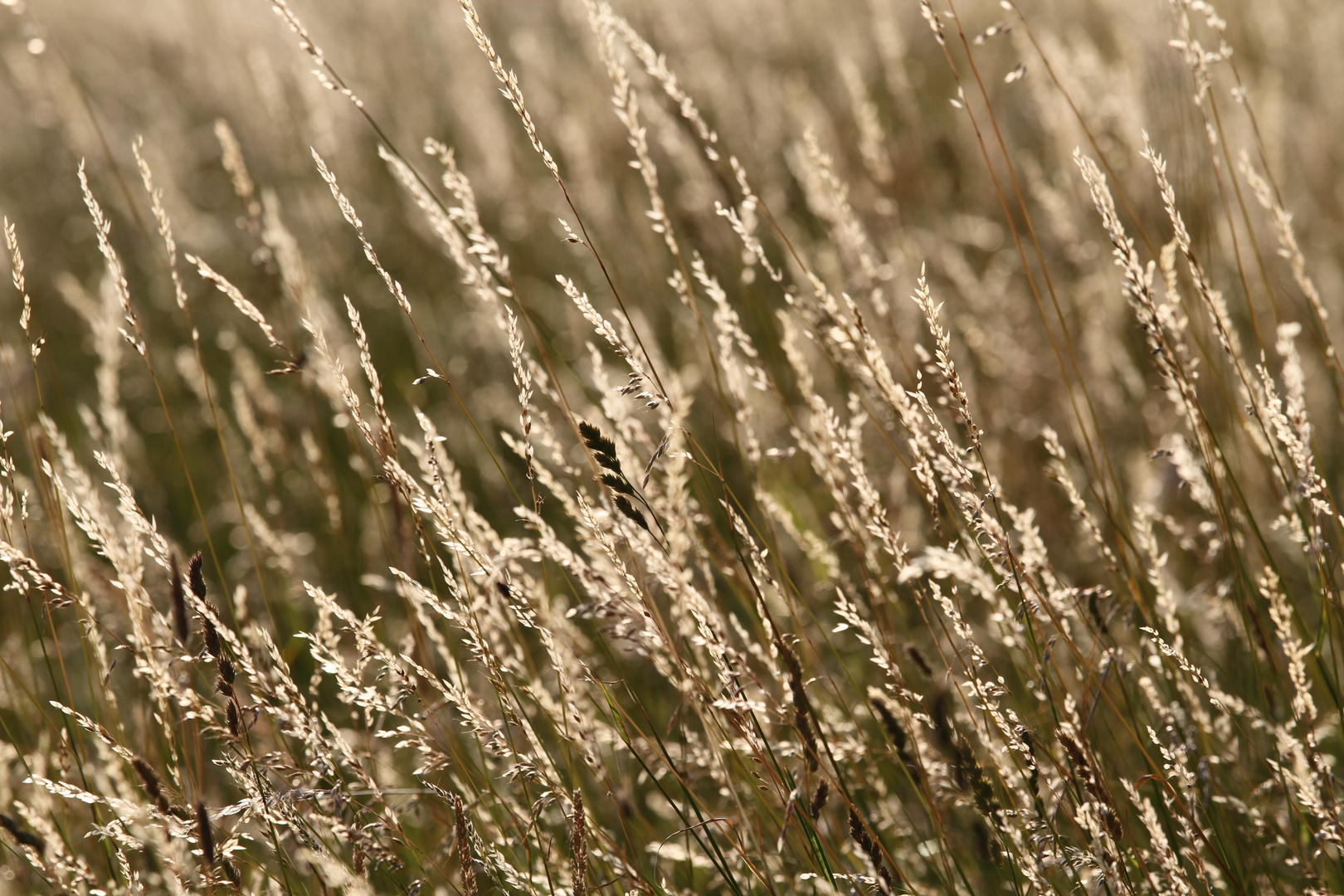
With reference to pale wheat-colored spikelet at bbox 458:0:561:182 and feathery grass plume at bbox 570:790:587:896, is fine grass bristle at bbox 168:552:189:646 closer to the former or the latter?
feathery grass plume at bbox 570:790:587:896

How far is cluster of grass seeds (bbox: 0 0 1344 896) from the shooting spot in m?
1.17

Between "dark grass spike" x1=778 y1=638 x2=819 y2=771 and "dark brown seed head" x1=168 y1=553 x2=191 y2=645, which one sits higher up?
"dark grass spike" x1=778 y1=638 x2=819 y2=771

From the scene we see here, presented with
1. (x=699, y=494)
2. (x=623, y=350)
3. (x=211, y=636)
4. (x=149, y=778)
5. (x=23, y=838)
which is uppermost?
(x=699, y=494)

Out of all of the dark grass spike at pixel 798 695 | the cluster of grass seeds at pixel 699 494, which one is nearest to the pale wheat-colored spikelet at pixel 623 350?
the cluster of grass seeds at pixel 699 494

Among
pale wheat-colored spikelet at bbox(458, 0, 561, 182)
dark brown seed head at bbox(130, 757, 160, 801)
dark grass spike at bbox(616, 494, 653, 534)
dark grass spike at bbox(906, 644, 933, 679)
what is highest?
pale wheat-colored spikelet at bbox(458, 0, 561, 182)

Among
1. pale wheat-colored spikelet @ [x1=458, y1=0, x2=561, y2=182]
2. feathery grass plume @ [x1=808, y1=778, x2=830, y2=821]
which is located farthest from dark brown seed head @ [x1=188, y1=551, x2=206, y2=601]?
feathery grass plume @ [x1=808, y1=778, x2=830, y2=821]

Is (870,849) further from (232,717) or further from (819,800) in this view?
(232,717)

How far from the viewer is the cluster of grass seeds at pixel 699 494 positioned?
3.84 feet

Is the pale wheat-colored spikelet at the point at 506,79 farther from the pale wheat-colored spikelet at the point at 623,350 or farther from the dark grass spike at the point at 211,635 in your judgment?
the dark grass spike at the point at 211,635

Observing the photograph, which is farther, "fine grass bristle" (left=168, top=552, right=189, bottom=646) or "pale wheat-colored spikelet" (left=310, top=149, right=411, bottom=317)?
"pale wheat-colored spikelet" (left=310, top=149, right=411, bottom=317)

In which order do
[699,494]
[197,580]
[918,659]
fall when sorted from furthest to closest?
1. [699,494]
2. [918,659]
3. [197,580]

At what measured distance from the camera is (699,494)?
1756mm

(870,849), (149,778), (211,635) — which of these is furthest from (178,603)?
(870,849)

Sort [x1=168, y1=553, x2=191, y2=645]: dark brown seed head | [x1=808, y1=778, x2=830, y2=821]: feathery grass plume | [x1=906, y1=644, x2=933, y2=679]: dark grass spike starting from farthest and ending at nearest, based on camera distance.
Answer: [x1=906, y1=644, x2=933, y2=679]: dark grass spike → [x1=808, y1=778, x2=830, y2=821]: feathery grass plume → [x1=168, y1=553, x2=191, y2=645]: dark brown seed head
